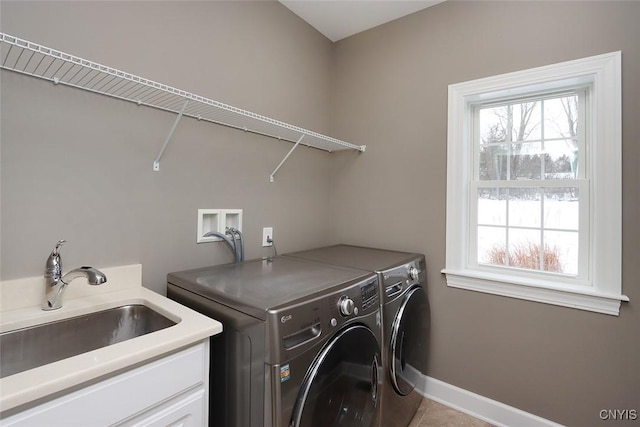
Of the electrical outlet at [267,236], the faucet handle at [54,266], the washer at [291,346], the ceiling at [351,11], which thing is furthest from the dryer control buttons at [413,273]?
the ceiling at [351,11]

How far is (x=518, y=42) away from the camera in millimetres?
1679

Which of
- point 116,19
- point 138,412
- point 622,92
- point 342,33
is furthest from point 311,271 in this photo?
point 342,33

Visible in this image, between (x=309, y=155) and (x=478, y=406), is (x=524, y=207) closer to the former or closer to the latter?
(x=478, y=406)

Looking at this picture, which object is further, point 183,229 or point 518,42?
point 518,42

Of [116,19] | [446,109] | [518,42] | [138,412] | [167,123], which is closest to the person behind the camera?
[138,412]

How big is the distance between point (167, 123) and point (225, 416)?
1.27 meters

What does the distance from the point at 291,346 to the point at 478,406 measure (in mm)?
1573

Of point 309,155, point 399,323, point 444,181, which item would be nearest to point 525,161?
point 444,181

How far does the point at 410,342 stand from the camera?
1605mm

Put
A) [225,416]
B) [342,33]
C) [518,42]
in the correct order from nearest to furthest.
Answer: [225,416], [518,42], [342,33]

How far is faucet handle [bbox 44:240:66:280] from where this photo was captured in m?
1.00

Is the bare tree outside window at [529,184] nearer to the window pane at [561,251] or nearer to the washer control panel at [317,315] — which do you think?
the window pane at [561,251]

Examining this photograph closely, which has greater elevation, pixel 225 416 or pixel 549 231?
pixel 549 231

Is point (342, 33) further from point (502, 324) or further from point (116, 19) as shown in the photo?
point (502, 324)
